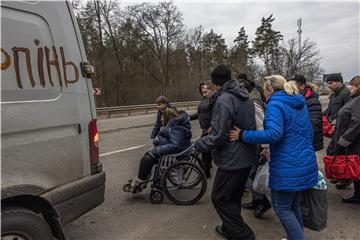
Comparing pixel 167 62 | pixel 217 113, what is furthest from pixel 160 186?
pixel 167 62

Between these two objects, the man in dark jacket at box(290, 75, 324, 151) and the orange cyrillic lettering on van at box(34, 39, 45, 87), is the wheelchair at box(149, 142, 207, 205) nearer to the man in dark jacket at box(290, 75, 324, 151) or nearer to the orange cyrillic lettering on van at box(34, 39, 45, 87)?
the man in dark jacket at box(290, 75, 324, 151)

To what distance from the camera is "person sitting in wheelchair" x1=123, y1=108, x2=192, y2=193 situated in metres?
4.82

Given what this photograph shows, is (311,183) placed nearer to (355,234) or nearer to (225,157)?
(225,157)

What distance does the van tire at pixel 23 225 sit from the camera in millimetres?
→ 2375

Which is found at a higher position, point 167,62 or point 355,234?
point 167,62

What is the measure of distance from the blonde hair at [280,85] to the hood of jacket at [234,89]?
24 cm

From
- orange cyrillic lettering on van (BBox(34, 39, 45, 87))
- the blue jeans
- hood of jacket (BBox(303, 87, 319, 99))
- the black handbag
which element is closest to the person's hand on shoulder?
the blue jeans

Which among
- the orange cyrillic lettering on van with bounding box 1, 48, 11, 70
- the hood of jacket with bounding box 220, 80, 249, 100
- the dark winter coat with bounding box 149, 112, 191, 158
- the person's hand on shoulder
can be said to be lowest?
the dark winter coat with bounding box 149, 112, 191, 158

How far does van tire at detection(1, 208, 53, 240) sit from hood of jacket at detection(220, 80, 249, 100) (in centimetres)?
203

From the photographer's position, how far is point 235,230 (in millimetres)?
3449

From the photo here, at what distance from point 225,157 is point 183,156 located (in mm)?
1657

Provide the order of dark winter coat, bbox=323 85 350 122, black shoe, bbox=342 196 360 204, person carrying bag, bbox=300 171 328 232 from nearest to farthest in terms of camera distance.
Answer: person carrying bag, bbox=300 171 328 232 → black shoe, bbox=342 196 360 204 → dark winter coat, bbox=323 85 350 122

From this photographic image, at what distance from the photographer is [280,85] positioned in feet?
10.4

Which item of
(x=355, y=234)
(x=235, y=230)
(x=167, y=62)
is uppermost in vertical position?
(x=167, y=62)
